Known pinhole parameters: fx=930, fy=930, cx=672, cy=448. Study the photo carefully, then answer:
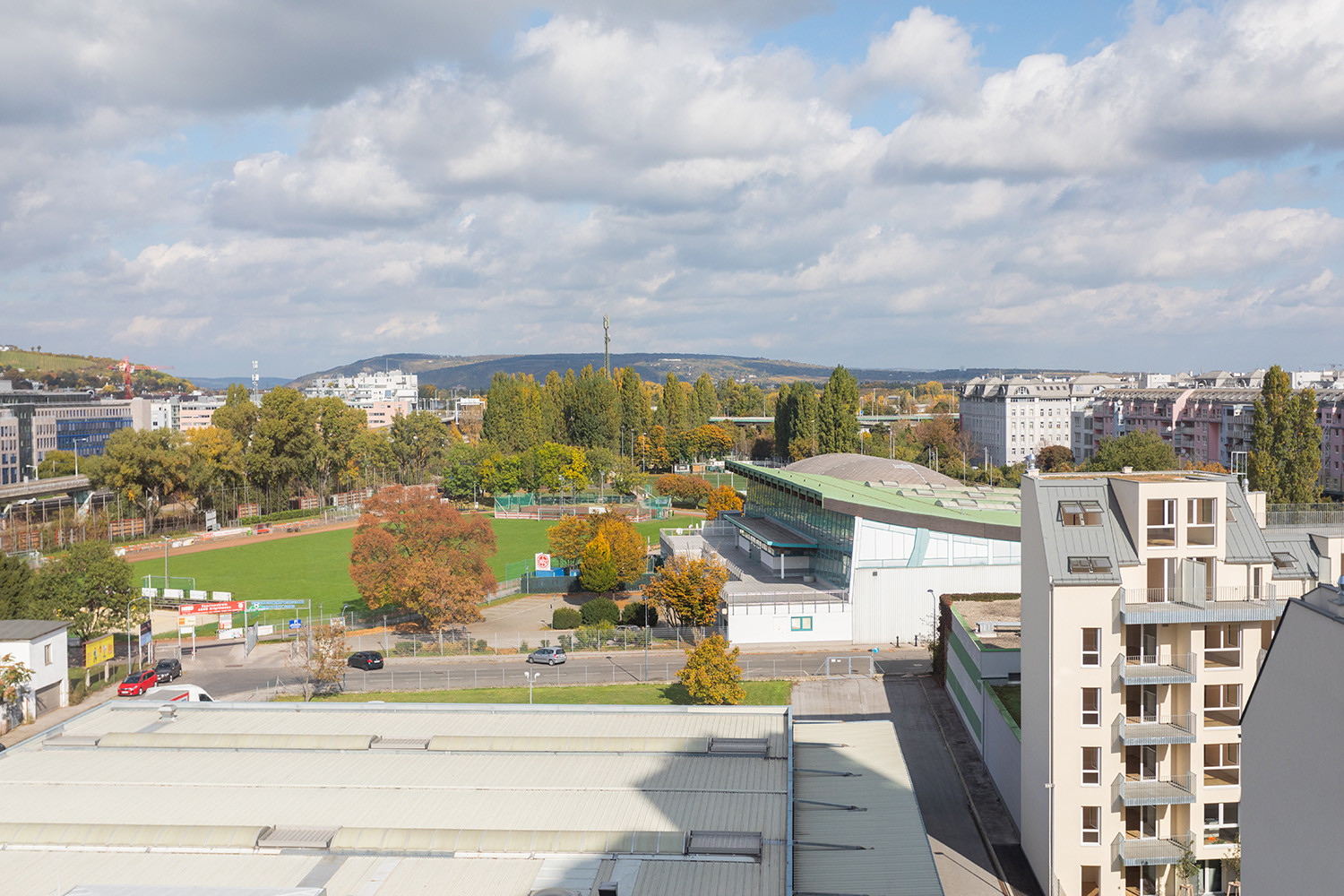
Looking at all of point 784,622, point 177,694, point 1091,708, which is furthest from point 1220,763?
point 177,694

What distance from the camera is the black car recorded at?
38.1 metres

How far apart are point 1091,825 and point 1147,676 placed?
3333mm

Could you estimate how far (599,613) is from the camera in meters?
43.6

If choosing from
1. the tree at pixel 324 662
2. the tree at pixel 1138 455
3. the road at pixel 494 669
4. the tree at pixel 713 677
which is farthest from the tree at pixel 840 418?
the tree at pixel 713 677

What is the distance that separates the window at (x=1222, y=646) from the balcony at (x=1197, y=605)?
676 mm

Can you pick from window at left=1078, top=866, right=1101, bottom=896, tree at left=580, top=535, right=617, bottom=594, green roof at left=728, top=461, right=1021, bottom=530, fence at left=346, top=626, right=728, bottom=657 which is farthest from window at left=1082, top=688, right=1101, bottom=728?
tree at left=580, top=535, right=617, bottom=594

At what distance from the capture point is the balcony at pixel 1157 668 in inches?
747

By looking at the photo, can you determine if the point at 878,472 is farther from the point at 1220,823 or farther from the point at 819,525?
the point at 1220,823

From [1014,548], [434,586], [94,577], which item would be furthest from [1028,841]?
[94,577]

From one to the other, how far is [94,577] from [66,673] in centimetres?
711

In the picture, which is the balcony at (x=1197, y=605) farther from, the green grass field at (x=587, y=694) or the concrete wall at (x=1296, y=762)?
the green grass field at (x=587, y=694)

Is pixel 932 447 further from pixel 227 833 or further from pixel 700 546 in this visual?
pixel 227 833

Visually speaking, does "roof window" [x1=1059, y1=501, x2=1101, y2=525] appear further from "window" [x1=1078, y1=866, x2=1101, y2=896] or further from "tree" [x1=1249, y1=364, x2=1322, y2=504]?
"tree" [x1=1249, y1=364, x2=1322, y2=504]

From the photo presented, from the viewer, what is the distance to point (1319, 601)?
7.82 metres
